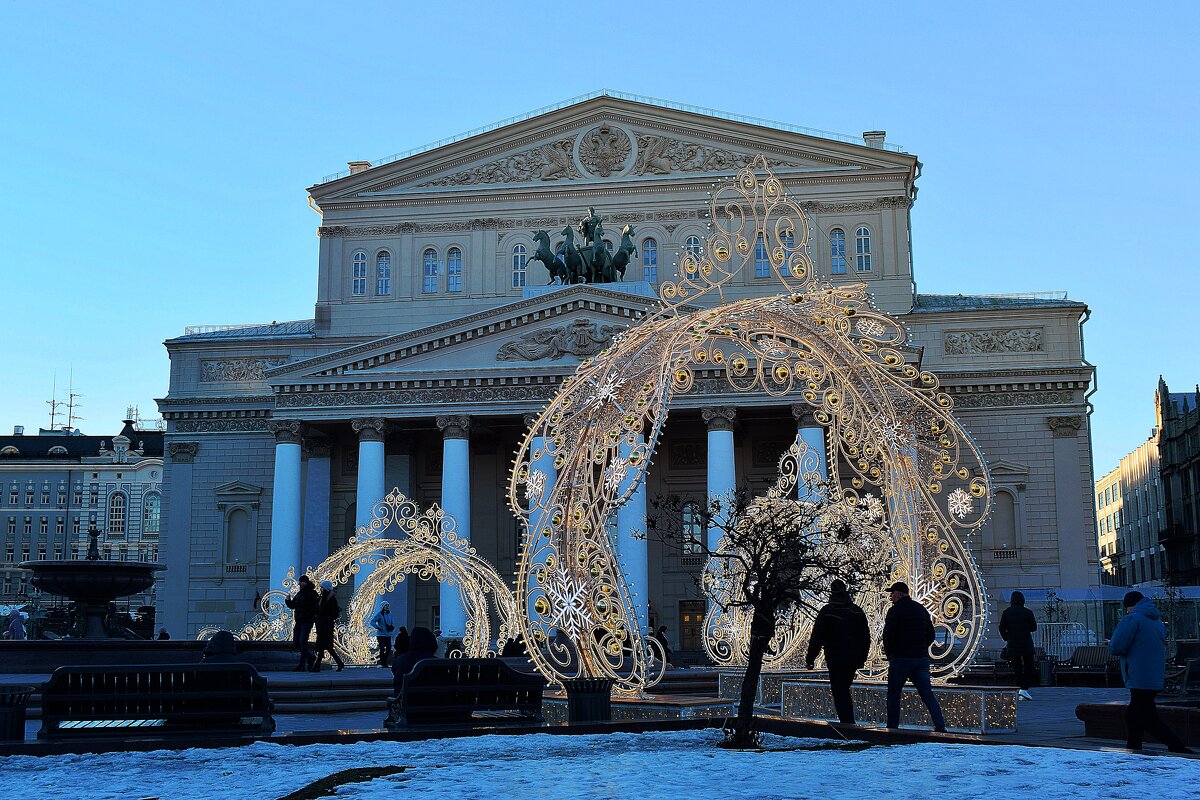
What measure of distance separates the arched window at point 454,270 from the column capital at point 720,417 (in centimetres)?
1212

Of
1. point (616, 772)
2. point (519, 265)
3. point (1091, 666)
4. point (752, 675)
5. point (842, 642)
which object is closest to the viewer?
point (616, 772)

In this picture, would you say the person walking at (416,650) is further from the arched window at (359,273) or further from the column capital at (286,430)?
the arched window at (359,273)

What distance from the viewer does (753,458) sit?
4475 cm

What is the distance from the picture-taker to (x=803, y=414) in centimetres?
3934

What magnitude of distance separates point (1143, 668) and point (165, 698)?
29.6 feet

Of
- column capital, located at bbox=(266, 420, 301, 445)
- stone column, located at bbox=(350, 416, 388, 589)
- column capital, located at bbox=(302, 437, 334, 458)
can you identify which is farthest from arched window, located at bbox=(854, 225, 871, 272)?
column capital, located at bbox=(266, 420, 301, 445)

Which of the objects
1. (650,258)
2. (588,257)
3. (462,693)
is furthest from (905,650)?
(650,258)

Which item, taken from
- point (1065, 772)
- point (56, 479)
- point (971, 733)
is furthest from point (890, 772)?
point (56, 479)

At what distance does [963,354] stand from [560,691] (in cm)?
3092

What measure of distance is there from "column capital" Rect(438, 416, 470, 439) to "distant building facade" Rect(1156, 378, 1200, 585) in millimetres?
47566

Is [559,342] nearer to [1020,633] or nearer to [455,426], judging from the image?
[455,426]

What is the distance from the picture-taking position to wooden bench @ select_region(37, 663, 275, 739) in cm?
1293

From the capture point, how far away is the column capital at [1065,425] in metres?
43.2

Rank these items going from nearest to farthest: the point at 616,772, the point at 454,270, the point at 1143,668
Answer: the point at 616,772
the point at 1143,668
the point at 454,270
